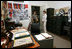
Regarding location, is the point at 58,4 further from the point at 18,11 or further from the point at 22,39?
the point at 22,39

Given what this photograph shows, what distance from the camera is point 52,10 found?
13.6 ft

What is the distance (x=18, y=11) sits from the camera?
338cm

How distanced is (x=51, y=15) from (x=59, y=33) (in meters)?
1.48

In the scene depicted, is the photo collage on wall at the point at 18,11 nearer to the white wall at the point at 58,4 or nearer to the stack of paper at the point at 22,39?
the white wall at the point at 58,4

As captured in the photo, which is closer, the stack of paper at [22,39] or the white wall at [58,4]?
the stack of paper at [22,39]

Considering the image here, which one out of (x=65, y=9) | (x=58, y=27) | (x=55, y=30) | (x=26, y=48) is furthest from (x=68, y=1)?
(x=26, y=48)

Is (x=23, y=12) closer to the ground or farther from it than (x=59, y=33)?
farther from it

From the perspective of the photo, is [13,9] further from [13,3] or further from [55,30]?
[55,30]

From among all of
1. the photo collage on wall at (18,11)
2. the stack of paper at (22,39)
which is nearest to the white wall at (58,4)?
the photo collage on wall at (18,11)

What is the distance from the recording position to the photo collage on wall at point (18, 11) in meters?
3.17

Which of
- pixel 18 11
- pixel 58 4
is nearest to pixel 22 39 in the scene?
pixel 18 11

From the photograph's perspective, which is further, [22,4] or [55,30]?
[55,30]

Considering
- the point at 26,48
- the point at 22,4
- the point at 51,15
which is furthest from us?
Result: the point at 51,15

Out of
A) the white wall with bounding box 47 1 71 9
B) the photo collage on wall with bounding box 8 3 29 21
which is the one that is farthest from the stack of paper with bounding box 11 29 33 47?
the white wall with bounding box 47 1 71 9
